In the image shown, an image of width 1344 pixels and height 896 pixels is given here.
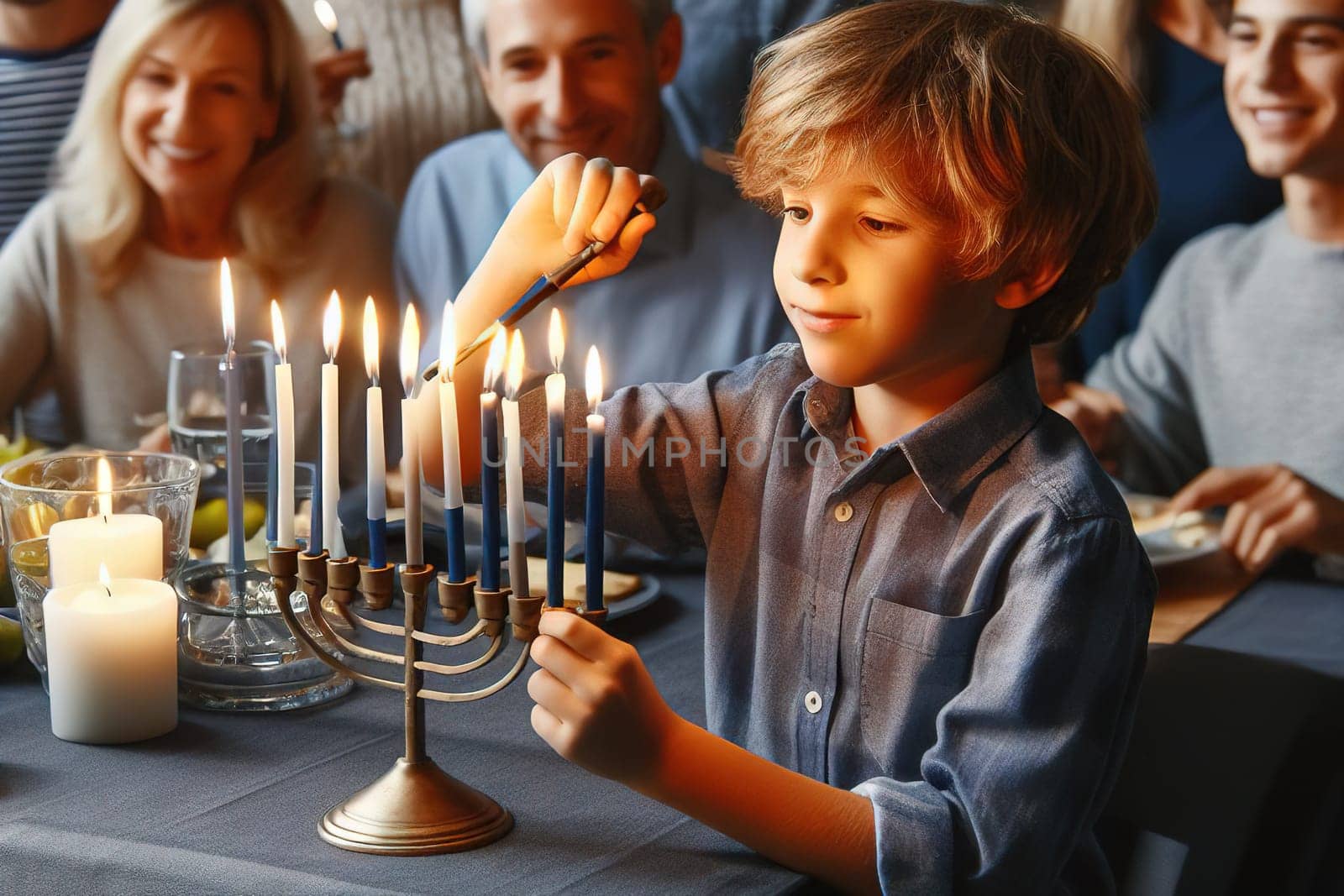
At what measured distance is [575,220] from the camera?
1.01 meters

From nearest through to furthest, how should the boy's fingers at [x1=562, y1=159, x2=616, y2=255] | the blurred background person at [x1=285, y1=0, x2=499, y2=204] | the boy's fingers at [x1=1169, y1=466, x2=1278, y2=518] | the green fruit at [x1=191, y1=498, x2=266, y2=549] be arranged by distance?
1. the boy's fingers at [x1=562, y1=159, x2=616, y2=255]
2. the green fruit at [x1=191, y1=498, x2=266, y2=549]
3. the boy's fingers at [x1=1169, y1=466, x2=1278, y2=518]
4. the blurred background person at [x1=285, y1=0, x2=499, y2=204]

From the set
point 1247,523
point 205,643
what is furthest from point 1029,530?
point 1247,523

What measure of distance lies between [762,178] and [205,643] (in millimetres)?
536

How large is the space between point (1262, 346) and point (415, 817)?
121cm

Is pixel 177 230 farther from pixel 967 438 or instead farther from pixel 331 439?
pixel 967 438

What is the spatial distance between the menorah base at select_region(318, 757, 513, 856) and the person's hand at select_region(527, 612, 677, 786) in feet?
0.26

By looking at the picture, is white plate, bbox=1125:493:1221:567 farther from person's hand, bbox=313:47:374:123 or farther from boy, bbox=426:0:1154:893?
person's hand, bbox=313:47:374:123

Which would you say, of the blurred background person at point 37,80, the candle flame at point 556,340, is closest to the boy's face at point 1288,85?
the candle flame at point 556,340

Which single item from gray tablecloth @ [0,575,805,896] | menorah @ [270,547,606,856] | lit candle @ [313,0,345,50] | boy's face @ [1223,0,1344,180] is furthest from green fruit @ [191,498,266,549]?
boy's face @ [1223,0,1344,180]

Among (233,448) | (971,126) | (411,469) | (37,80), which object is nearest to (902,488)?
(971,126)

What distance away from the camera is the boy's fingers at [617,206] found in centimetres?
101

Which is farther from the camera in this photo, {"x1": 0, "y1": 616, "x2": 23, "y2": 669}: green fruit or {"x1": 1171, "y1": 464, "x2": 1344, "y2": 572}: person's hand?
{"x1": 1171, "y1": 464, "x2": 1344, "y2": 572}: person's hand

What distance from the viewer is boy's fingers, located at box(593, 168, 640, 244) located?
39.6 inches

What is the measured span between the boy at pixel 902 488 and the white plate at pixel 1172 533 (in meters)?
0.62
